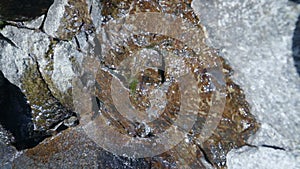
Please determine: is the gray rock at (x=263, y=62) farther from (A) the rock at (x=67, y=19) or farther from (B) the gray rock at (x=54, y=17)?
(B) the gray rock at (x=54, y=17)

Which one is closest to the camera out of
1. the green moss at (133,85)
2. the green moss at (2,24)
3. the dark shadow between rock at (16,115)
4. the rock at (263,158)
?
the rock at (263,158)

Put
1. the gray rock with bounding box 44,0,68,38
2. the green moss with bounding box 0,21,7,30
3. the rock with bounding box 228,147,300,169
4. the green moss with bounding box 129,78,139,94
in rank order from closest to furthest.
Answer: the rock with bounding box 228,147,300,169
the green moss with bounding box 129,78,139,94
the gray rock with bounding box 44,0,68,38
the green moss with bounding box 0,21,7,30

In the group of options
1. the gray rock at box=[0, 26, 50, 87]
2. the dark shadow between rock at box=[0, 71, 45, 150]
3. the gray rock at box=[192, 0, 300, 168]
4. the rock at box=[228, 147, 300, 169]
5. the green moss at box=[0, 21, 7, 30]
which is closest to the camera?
the gray rock at box=[192, 0, 300, 168]

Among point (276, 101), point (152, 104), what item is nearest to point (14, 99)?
point (152, 104)

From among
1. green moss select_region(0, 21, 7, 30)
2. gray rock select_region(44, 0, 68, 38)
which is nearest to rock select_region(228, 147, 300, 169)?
gray rock select_region(44, 0, 68, 38)

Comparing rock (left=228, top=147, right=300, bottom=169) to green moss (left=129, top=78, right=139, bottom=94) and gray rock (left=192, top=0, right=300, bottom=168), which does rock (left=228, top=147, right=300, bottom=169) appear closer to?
gray rock (left=192, top=0, right=300, bottom=168)

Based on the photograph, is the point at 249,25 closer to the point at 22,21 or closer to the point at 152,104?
the point at 152,104

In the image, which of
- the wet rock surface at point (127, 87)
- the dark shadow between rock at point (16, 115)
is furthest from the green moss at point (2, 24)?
the dark shadow between rock at point (16, 115)
